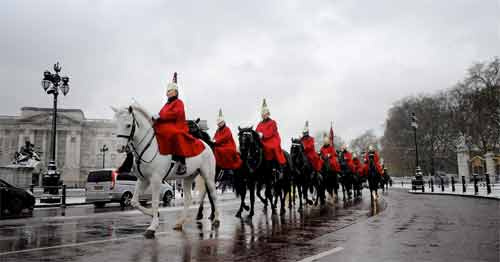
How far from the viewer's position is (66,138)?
10556 centimetres

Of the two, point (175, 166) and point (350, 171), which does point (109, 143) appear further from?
point (175, 166)

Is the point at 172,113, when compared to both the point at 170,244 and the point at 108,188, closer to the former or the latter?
the point at 170,244

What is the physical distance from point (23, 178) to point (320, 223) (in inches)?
870

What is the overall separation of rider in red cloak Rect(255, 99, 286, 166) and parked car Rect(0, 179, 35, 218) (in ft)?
Answer: 33.7

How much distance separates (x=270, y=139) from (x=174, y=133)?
17.3ft

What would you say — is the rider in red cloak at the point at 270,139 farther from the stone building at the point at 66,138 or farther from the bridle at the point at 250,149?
the stone building at the point at 66,138

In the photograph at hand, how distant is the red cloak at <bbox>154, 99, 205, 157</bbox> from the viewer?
794 centimetres

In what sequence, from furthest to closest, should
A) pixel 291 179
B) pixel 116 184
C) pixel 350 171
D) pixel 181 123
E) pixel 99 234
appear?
pixel 350 171, pixel 116 184, pixel 291 179, pixel 181 123, pixel 99 234

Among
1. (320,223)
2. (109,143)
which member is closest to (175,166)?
(320,223)

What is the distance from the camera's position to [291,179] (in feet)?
49.2

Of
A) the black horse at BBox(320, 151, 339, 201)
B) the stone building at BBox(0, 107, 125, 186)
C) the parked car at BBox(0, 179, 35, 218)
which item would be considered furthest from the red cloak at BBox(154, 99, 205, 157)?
the stone building at BBox(0, 107, 125, 186)

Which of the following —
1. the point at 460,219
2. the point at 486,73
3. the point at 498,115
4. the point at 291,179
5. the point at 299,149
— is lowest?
the point at 460,219

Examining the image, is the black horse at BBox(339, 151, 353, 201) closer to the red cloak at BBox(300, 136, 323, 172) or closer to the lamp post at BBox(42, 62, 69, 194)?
the red cloak at BBox(300, 136, 323, 172)

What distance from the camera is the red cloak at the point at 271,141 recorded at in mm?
12406
